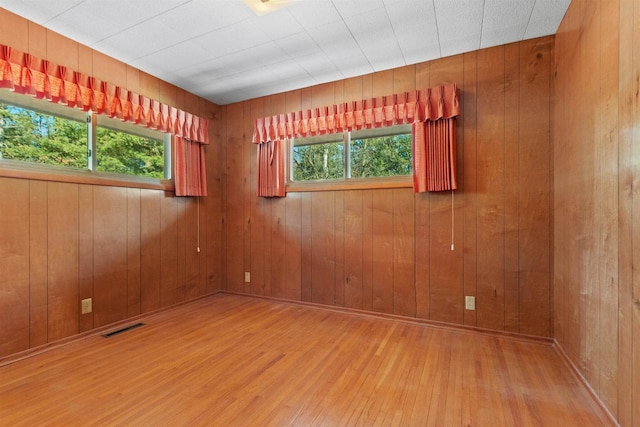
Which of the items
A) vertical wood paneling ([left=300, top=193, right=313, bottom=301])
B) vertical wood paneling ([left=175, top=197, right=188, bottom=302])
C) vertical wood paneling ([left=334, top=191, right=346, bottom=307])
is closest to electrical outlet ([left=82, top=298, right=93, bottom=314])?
vertical wood paneling ([left=175, top=197, right=188, bottom=302])

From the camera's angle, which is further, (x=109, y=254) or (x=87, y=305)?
(x=109, y=254)

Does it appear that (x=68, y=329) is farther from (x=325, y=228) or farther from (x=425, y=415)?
(x=425, y=415)

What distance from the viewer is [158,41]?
242 centimetres

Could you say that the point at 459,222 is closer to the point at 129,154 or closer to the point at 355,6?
the point at 355,6

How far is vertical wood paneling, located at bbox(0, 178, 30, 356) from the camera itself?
2012 millimetres

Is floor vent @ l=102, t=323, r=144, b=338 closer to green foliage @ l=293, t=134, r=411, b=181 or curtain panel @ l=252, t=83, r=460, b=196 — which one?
green foliage @ l=293, t=134, r=411, b=181

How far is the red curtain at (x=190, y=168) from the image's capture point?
3.23 metres

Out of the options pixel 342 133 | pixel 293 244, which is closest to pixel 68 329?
pixel 293 244

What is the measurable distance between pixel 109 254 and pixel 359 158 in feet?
8.32

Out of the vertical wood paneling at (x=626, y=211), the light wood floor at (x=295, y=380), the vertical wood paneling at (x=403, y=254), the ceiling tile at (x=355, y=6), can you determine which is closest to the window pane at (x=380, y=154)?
the vertical wood paneling at (x=403, y=254)

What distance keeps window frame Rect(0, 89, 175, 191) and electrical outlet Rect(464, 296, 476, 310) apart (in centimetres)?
318

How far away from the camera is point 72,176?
93.9 inches

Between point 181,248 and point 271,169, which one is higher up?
point 271,169

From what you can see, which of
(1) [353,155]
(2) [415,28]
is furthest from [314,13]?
(1) [353,155]
